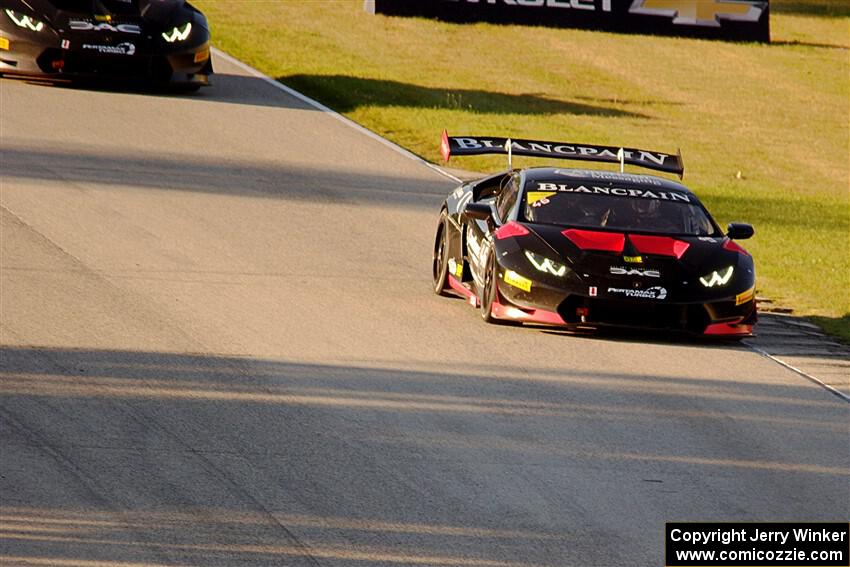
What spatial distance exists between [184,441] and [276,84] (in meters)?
17.5

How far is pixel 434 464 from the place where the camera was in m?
9.06

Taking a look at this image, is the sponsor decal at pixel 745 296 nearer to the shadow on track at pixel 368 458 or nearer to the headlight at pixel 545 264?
the shadow on track at pixel 368 458

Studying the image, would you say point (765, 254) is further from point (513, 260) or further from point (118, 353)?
point (118, 353)

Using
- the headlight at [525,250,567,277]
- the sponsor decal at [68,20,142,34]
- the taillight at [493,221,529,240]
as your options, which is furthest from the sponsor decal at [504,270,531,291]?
the sponsor decal at [68,20,142,34]

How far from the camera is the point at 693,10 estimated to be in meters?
34.3

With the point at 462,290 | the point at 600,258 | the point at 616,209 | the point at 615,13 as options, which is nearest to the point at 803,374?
the point at 600,258

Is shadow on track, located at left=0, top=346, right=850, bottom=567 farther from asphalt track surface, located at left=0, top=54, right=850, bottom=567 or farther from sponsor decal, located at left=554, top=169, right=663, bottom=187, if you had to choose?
sponsor decal, located at left=554, top=169, right=663, bottom=187

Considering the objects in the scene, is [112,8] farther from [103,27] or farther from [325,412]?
[325,412]

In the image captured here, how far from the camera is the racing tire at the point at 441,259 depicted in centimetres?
1429

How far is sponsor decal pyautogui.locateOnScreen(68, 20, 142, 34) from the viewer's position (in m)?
21.8

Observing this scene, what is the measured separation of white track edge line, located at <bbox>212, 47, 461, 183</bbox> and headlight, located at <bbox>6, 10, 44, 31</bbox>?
15.0ft

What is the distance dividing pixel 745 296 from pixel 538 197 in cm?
193

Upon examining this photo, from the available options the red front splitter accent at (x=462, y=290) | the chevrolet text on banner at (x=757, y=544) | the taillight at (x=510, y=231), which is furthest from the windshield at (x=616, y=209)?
the chevrolet text on banner at (x=757, y=544)

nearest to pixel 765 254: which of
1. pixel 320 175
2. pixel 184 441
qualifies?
pixel 320 175
